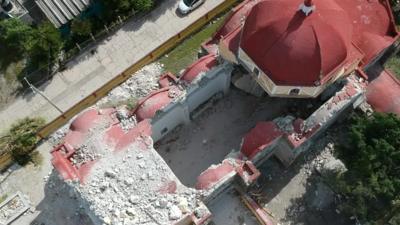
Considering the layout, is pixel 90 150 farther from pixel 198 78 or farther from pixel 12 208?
pixel 12 208

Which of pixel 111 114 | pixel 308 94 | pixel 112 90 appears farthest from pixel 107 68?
pixel 308 94

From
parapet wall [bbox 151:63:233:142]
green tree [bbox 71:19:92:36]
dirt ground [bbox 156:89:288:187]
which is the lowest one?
dirt ground [bbox 156:89:288:187]

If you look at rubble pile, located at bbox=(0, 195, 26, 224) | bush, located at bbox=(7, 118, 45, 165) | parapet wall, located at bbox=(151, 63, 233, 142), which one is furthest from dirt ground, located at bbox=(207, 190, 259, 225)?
bush, located at bbox=(7, 118, 45, 165)

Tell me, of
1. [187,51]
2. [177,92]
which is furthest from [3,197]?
[187,51]

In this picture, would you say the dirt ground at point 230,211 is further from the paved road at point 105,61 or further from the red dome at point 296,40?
the paved road at point 105,61

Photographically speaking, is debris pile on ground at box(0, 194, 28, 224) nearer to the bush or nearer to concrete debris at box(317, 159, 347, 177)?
the bush

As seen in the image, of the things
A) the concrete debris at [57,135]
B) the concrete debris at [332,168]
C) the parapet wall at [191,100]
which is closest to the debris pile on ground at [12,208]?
the concrete debris at [57,135]
